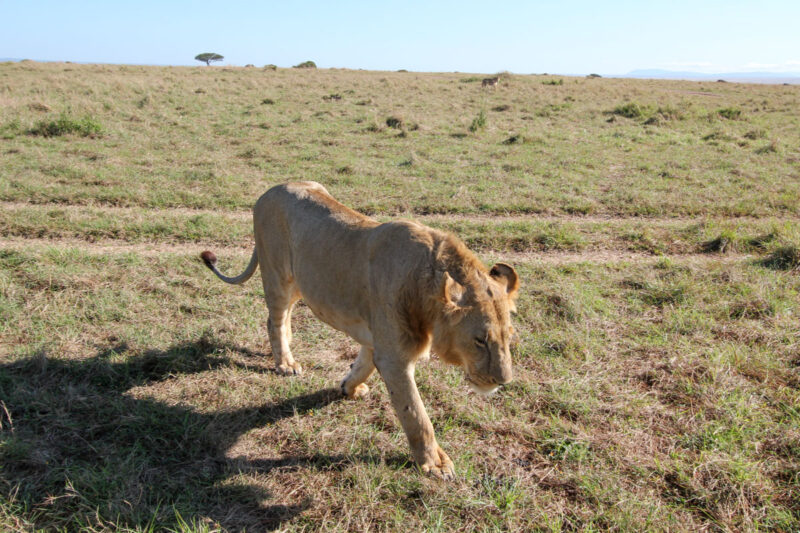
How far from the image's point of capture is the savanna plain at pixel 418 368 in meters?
2.96

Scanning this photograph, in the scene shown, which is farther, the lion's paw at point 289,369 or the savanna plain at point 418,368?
the lion's paw at point 289,369

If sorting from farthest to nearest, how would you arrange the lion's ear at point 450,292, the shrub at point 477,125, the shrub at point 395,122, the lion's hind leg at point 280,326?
the shrub at point 395,122 < the shrub at point 477,125 < the lion's hind leg at point 280,326 < the lion's ear at point 450,292

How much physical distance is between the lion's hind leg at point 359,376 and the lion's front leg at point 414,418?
61 centimetres

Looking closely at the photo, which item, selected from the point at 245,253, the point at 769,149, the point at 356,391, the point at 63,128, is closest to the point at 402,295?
the point at 356,391

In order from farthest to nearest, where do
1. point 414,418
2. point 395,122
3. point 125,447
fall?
point 395,122 < point 125,447 < point 414,418

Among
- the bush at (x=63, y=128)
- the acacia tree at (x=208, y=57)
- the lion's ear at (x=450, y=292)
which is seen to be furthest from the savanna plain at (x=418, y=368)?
the acacia tree at (x=208, y=57)

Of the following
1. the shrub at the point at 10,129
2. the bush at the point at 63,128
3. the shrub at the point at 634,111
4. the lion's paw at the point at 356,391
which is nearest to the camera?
the lion's paw at the point at 356,391

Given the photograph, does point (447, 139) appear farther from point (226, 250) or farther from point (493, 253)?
point (226, 250)

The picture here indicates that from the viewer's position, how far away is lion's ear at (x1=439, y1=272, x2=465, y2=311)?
2.61 metres

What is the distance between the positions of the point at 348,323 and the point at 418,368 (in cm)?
113

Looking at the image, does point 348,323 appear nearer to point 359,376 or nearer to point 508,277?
point 359,376

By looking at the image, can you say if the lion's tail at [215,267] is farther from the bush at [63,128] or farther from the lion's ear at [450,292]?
the bush at [63,128]

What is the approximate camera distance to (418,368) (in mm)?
4340

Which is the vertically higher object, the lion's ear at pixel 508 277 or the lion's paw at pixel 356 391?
the lion's ear at pixel 508 277
